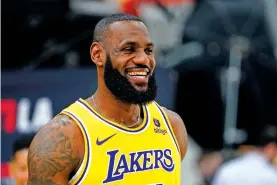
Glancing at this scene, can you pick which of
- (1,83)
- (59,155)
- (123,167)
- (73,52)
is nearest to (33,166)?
(59,155)

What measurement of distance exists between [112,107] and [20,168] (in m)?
2.11

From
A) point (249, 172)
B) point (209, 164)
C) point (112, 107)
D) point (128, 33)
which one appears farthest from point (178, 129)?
point (209, 164)

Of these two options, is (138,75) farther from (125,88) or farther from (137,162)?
(137,162)

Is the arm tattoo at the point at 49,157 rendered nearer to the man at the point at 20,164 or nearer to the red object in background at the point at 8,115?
the man at the point at 20,164

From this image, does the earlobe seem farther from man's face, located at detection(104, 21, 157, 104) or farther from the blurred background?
the blurred background

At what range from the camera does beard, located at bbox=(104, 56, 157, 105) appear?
5074 millimetres

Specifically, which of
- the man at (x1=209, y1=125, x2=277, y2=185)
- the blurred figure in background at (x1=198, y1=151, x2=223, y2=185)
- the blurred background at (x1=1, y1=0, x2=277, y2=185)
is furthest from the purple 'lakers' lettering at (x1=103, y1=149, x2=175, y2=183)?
the blurred figure in background at (x1=198, y1=151, x2=223, y2=185)

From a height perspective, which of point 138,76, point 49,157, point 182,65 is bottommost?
point 49,157

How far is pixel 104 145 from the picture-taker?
509 centimetres

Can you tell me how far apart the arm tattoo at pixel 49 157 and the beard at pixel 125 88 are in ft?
1.27

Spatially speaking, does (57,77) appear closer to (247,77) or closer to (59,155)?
(247,77)

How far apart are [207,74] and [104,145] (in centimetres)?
602

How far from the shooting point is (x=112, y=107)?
17.3 feet

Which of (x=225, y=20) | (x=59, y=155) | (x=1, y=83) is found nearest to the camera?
(x=59, y=155)
